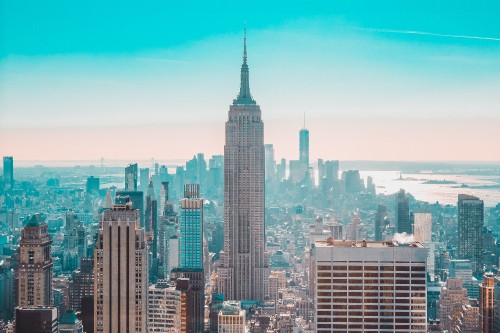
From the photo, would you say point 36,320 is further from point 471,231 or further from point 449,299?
point 471,231

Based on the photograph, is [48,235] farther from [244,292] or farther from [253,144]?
[253,144]

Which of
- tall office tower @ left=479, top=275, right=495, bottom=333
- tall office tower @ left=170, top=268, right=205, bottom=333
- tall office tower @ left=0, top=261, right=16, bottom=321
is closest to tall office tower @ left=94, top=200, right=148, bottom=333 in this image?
tall office tower @ left=0, top=261, right=16, bottom=321

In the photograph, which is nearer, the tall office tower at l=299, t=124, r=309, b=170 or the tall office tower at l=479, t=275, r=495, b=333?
the tall office tower at l=479, t=275, r=495, b=333

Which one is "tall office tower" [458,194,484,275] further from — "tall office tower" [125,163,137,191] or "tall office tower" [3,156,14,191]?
"tall office tower" [3,156,14,191]

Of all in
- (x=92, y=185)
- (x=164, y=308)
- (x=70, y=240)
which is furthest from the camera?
(x=70, y=240)

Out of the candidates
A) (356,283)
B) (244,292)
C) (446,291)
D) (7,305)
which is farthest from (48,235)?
(244,292)

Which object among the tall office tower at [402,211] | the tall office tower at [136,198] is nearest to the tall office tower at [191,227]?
the tall office tower at [136,198]

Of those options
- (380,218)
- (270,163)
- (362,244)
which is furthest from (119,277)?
(270,163)

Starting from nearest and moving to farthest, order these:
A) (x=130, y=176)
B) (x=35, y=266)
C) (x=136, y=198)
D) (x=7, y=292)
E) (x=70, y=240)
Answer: (x=7, y=292)
(x=130, y=176)
(x=35, y=266)
(x=70, y=240)
(x=136, y=198)
